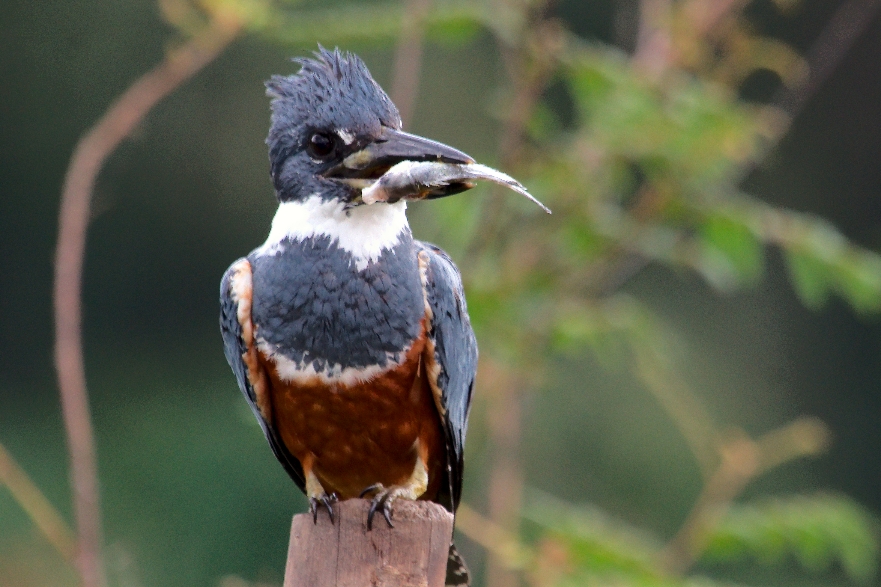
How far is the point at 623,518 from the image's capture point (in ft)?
38.2

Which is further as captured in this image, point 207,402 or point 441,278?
point 207,402

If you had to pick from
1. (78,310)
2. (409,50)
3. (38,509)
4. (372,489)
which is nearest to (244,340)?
(372,489)

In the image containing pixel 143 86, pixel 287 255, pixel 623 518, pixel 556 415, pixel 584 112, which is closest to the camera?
pixel 287 255

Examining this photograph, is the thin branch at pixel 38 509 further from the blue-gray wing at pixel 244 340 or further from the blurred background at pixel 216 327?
the blurred background at pixel 216 327

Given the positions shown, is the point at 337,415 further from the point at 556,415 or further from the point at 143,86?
the point at 556,415

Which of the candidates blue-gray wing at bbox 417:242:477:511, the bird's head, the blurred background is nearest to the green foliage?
blue-gray wing at bbox 417:242:477:511

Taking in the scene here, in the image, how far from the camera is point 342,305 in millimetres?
3479

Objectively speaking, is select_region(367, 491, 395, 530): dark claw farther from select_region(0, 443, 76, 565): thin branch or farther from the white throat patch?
select_region(0, 443, 76, 565): thin branch

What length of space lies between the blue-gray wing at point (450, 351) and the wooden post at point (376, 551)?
580mm

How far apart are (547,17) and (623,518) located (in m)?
7.60

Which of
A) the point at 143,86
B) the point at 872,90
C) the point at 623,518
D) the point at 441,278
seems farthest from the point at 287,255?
the point at 872,90

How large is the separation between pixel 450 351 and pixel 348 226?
0.46m

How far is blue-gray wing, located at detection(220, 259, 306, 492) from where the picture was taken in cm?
357

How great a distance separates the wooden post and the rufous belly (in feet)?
1.62
